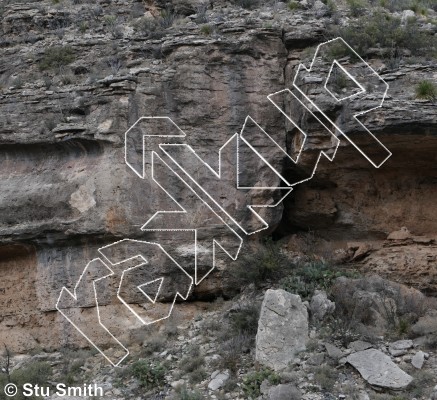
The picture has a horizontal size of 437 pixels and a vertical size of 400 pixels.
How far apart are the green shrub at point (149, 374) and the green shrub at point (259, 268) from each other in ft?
6.53

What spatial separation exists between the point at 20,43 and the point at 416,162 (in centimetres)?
770

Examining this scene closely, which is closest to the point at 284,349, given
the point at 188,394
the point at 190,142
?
the point at 188,394

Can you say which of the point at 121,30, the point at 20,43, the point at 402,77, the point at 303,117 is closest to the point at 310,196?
the point at 303,117

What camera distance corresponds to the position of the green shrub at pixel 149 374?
8938 millimetres

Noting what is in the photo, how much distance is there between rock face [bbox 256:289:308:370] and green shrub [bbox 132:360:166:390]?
4.32ft

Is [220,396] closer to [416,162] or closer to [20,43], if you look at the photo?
[416,162]

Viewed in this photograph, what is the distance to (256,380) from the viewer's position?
8.39 m

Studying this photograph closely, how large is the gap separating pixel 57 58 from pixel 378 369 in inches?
304

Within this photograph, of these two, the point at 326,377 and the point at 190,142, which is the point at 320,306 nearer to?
the point at 326,377

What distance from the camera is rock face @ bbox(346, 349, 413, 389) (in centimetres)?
797

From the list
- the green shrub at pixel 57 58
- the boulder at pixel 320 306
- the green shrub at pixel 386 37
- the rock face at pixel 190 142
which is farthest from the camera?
the green shrub at pixel 57 58

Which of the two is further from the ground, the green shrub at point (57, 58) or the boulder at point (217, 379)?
the green shrub at point (57, 58)

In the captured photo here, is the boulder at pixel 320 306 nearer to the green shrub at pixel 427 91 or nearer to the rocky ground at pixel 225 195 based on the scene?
the rocky ground at pixel 225 195

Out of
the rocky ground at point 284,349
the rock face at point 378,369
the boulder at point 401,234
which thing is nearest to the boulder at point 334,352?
the rocky ground at point 284,349
